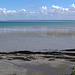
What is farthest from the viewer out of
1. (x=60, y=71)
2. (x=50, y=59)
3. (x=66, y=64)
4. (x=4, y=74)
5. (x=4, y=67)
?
(x=50, y=59)

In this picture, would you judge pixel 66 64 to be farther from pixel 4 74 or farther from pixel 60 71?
pixel 4 74

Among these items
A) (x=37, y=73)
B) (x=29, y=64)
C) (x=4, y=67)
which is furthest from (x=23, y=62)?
(x=37, y=73)

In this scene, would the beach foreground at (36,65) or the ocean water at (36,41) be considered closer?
the beach foreground at (36,65)

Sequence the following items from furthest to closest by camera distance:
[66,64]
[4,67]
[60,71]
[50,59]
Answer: [50,59]
[66,64]
[4,67]
[60,71]

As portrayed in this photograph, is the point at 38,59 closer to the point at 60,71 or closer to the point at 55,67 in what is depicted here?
the point at 55,67

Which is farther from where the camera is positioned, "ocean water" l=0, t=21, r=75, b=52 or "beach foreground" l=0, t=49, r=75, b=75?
"ocean water" l=0, t=21, r=75, b=52

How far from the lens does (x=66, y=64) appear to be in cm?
1351

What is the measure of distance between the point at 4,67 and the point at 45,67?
2895 millimetres

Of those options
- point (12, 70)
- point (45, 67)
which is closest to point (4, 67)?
point (12, 70)

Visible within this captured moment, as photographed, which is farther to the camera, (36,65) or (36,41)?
(36,41)

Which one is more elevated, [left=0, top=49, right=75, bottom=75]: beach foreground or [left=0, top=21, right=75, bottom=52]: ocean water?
[left=0, top=49, right=75, bottom=75]: beach foreground

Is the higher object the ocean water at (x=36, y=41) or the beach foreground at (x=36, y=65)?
the beach foreground at (x=36, y=65)

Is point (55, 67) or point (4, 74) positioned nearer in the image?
point (4, 74)

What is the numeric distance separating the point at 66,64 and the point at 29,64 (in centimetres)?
277
